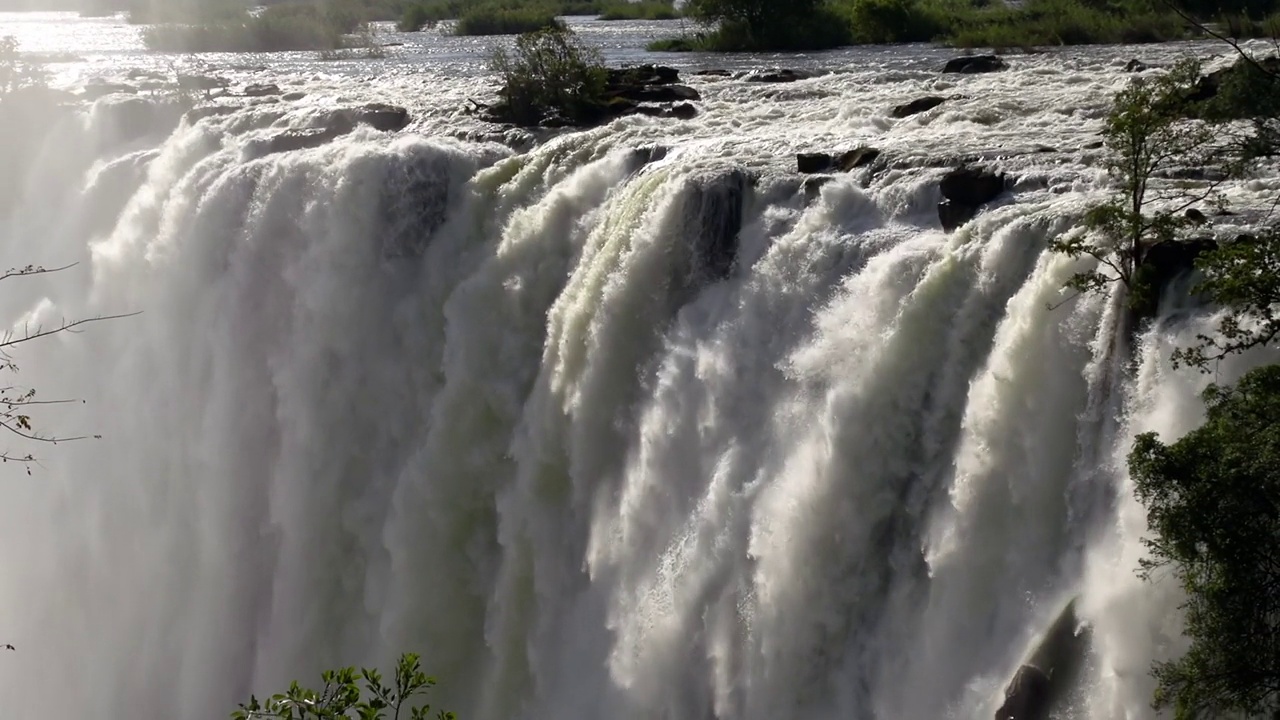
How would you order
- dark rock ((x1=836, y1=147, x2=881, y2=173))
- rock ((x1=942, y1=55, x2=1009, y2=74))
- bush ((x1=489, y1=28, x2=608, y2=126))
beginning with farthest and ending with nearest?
rock ((x1=942, y1=55, x2=1009, y2=74)), bush ((x1=489, y1=28, x2=608, y2=126)), dark rock ((x1=836, y1=147, x2=881, y2=173))

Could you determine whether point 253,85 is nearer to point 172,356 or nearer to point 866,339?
point 172,356

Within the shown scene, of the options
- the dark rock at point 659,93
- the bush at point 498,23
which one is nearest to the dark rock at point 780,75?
the dark rock at point 659,93

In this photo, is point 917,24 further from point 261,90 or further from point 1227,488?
point 1227,488

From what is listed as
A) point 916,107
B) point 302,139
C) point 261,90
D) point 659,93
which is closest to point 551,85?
point 659,93

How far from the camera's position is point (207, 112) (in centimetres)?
2131

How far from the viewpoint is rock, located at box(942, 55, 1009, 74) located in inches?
745

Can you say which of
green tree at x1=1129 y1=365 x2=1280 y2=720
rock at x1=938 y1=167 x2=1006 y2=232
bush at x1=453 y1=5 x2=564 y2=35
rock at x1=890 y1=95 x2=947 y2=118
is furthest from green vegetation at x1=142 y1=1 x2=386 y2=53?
green tree at x1=1129 y1=365 x2=1280 y2=720

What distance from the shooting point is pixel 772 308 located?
1093 cm

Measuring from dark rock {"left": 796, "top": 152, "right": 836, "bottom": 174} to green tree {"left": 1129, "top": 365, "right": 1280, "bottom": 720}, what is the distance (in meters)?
6.39

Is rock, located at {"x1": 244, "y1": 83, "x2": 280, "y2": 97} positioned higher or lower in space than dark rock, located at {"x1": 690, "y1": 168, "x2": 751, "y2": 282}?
higher

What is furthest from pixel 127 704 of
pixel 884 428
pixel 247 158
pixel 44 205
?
pixel 884 428

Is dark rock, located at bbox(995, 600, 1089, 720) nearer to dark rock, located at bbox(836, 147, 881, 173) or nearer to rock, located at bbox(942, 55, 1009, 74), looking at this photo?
dark rock, located at bbox(836, 147, 881, 173)

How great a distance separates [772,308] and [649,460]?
1.87m

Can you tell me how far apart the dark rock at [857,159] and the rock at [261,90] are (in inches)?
581
